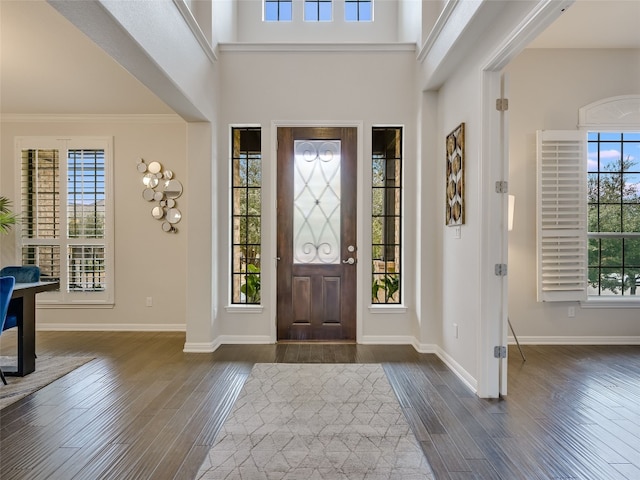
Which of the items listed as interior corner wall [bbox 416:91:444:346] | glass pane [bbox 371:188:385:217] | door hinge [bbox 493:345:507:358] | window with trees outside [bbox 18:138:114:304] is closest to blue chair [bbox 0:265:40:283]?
window with trees outside [bbox 18:138:114:304]

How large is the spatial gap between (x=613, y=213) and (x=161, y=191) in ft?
18.1

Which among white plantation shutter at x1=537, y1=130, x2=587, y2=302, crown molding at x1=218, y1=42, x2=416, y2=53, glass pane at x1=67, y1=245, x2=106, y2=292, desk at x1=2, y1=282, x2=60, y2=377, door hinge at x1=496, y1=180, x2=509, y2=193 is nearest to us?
door hinge at x1=496, y1=180, x2=509, y2=193

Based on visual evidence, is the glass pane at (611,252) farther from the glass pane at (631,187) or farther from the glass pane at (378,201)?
the glass pane at (378,201)

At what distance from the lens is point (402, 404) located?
282 centimetres

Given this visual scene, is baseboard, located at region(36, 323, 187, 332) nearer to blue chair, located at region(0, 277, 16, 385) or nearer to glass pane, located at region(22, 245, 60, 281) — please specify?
glass pane, located at region(22, 245, 60, 281)

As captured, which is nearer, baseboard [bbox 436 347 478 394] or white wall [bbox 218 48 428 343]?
baseboard [bbox 436 347 478 394]

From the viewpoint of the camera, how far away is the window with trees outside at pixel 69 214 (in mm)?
5141

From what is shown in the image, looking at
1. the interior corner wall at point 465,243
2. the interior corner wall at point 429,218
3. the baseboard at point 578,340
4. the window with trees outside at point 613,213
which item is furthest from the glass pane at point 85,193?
the window with trees outside at point 613,213

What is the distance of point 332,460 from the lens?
2092 millimetres

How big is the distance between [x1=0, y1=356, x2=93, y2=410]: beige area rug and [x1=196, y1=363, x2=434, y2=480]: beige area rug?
1.68 metres

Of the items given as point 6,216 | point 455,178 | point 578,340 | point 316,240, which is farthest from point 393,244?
point 6,216

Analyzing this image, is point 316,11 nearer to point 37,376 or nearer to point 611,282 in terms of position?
point 611,282

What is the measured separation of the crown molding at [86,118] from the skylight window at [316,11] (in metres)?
2.16

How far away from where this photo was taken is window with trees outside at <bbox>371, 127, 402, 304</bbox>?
458 centimetres
